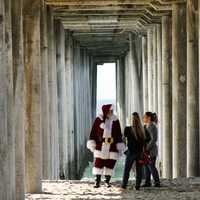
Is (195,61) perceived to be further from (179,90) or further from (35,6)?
(35,6)

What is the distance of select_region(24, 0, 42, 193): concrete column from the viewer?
15.2 metres

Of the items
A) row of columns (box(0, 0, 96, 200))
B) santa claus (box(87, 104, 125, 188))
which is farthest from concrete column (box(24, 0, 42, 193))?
santa claus (box(87, 104, 125, 188))

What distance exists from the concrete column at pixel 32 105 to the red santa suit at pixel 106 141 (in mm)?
1114

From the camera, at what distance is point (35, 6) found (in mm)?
15852

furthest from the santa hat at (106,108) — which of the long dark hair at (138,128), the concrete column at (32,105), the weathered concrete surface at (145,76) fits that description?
the weathered concrete surface at (145,76)

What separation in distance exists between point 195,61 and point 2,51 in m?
9.66

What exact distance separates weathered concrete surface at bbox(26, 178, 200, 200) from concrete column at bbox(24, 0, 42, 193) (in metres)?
0.44

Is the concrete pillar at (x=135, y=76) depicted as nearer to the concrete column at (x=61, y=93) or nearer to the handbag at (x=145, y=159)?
the concrete column at (x=61, y=93)

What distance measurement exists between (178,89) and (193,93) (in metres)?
2.03

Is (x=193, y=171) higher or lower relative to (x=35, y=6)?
lower

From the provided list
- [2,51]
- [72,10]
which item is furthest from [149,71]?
[2,51]

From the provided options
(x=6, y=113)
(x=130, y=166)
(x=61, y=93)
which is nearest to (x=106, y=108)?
(x=130, y=166)

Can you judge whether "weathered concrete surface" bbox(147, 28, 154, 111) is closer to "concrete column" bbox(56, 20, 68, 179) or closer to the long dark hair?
"concrete column" bbox(56, 20, 68, 179)

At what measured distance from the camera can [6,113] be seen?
36.1 feet
